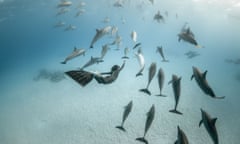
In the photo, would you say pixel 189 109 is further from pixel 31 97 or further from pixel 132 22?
pixel 132 22

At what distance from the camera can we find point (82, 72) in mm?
3525

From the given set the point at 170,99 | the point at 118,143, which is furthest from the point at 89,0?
the point at 118,143

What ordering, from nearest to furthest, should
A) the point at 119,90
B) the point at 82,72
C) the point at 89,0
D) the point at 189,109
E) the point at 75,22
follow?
the point at 82,72, the point at 189,109, the point at 119,90, the point at 89,0, the point at 75,22

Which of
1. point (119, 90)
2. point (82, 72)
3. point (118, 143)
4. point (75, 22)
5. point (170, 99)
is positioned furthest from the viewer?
point (75, 22)

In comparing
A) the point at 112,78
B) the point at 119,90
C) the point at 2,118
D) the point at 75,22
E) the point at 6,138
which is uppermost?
the point at 112,78

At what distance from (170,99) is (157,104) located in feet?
4.40

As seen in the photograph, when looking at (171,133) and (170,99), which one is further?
(170,99)

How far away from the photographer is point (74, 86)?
20.5 metres

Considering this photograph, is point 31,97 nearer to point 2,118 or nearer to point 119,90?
point 2,118

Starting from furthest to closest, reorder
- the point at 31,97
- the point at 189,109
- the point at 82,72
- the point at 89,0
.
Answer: the point at 89,0
the point at 31,97
the point at 189,109
the point at 82,72

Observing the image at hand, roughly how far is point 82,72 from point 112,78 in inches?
20.8

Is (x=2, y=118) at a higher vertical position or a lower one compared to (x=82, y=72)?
lower

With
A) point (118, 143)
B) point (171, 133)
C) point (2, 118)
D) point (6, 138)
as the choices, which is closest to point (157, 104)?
point (171, 133)

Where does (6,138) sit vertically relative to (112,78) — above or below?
below
